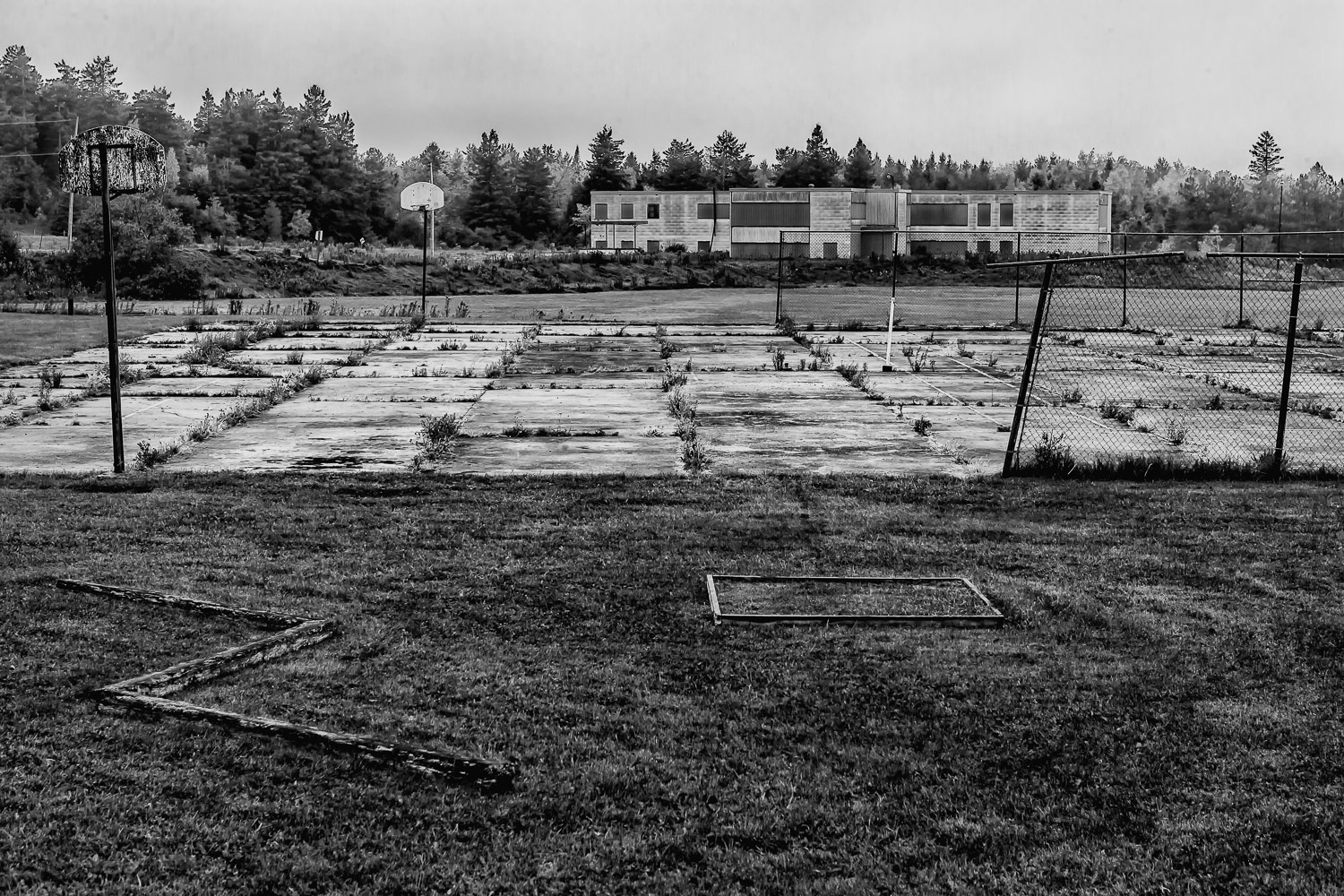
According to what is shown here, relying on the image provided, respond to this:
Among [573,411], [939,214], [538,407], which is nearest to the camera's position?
[573,411]

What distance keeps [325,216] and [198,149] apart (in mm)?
32470

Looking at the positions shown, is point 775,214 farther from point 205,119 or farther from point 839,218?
point 205,119

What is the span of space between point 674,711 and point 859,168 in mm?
126923

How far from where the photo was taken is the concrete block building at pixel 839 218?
273 feet

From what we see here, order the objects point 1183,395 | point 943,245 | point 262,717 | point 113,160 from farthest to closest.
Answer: point 943,245 → point 1183,395 → point 113,160 → point 262,717

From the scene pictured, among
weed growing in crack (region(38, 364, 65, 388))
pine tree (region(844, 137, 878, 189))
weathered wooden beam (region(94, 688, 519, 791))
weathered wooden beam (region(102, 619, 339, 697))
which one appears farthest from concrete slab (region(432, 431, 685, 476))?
pine tree (region(844, 137, 878, 189))

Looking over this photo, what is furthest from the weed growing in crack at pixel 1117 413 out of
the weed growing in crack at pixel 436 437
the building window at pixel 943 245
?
the building window at pixel 943 245

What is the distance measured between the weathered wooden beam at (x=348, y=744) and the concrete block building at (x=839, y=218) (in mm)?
78661

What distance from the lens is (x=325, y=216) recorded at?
9544cm

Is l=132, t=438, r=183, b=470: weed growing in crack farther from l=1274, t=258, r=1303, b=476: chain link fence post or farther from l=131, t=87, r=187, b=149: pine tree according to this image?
l=131, t=87, r=187, b=149: pine tree

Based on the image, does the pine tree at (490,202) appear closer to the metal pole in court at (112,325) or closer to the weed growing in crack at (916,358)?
the weed growing in crack at (916,358)

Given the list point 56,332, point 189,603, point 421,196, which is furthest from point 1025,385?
point 421,196

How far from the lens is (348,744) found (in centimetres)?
447

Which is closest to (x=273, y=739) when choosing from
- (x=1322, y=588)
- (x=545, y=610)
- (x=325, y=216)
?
(x=545, y=610)
